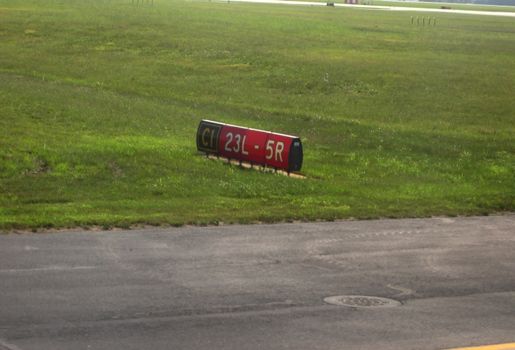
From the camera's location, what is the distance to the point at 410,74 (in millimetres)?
55844

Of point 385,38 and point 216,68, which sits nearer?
point 216,68

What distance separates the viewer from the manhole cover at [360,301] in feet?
48.2

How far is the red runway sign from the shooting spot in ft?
90.3

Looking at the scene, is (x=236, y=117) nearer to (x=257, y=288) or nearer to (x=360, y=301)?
(x=257, y=288)

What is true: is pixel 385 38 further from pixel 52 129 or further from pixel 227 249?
pixel 227 249

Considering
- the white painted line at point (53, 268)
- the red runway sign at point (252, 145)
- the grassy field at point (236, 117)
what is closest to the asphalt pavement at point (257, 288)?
the white painted line at point (53, 268)

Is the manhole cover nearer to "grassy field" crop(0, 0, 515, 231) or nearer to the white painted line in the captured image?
the white painted line

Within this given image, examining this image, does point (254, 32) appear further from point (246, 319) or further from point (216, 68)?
point (246, 319)

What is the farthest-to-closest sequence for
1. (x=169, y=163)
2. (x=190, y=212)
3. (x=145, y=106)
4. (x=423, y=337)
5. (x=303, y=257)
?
(x=145, y=106), (x=169, y=163), (x=190, y=212), (x=303, y=257), (x=423, y=337)

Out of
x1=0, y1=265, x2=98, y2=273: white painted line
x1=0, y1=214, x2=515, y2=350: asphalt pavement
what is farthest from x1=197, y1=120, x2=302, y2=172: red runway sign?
x1=0, y1=265, x2=98, y2=273: white painted line

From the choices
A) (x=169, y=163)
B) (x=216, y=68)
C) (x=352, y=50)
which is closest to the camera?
(x=169, y=163)

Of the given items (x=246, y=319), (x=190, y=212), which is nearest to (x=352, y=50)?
(x=190, y=212)

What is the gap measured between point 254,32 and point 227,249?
57886 millimetres

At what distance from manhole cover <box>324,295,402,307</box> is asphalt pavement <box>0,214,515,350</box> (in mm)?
17
